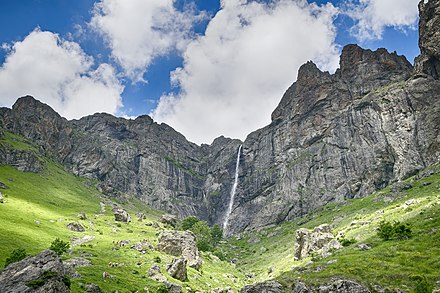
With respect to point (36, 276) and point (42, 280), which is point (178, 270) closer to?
point (36, 276)

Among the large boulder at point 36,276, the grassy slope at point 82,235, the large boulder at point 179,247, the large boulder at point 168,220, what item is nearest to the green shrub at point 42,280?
the large boulder at point 36,276

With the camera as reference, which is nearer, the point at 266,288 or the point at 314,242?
the point at 266,288

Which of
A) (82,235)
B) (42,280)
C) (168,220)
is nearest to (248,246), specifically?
(168,220)

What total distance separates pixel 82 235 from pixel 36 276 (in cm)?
6911

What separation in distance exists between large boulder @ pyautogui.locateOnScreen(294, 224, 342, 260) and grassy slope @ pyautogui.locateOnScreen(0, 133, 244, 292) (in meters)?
19.9

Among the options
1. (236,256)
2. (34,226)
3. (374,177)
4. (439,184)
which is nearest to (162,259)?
(34,226)

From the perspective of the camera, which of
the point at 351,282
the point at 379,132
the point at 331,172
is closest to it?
the point at 351,282

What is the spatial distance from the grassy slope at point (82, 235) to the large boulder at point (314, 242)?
19.9 m

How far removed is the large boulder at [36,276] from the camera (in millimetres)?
32091

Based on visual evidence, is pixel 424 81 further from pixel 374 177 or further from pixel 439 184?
pixel 439 184

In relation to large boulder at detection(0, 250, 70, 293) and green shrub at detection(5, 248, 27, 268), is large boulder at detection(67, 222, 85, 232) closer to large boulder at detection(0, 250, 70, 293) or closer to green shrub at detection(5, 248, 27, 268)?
green shrub at detection(5, 248, 27, 268)

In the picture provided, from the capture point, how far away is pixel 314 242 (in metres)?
86.1

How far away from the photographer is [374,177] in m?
173

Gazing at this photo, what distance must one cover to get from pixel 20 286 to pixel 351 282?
3922cm
